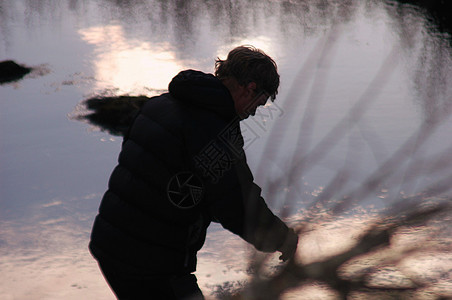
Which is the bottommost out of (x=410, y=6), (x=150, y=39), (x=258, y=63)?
(x=150, y=39)

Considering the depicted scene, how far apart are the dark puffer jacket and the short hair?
0.07m

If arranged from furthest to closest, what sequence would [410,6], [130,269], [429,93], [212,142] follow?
1. [410,6]
2. [130,269]
3. [212,142]
4. [429,93]

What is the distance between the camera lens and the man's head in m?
1.37

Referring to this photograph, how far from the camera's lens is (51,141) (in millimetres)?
4949

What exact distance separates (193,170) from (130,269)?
0.33m

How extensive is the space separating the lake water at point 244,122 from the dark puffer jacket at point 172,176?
0.16 m

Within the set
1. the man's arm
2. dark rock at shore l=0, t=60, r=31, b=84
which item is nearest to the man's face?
the man's arm

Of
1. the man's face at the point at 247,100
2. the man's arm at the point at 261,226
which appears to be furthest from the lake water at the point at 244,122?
the man's face at the point at 247,100

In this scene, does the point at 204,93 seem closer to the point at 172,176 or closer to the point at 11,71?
the point at 172,176

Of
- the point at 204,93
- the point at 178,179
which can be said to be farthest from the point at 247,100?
the point at 178,179

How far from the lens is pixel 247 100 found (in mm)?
1411

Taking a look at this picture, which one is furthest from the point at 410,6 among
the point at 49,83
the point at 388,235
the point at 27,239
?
the point at 388,235

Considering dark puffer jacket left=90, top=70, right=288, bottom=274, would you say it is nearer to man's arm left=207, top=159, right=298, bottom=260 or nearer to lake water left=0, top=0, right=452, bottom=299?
lake water left=0, top=0, right=452, bottom=299

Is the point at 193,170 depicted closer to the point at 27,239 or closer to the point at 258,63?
the point at 258,63
